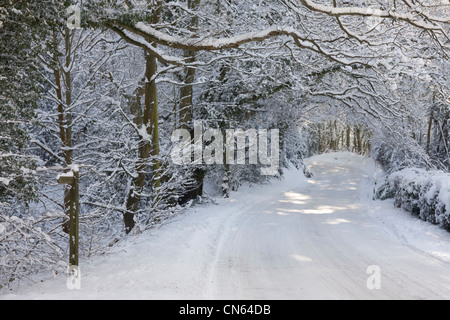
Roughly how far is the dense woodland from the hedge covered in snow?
1.59 meters

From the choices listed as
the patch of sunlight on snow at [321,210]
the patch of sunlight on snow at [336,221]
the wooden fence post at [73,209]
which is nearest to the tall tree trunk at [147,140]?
the wooden fence post at [73,209]

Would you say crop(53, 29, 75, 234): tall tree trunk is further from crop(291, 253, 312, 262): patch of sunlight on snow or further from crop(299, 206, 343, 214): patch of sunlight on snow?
crop(299, 206, 343, 214): patch of sunlight on snow

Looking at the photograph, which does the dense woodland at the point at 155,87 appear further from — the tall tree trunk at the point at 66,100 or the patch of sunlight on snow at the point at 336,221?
the patch of sunlight on snow at the point at 336,221

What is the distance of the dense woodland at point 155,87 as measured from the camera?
5.48 metres

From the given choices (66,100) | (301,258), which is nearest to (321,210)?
(301,258)

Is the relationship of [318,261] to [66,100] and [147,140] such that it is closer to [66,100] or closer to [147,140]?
[147,140]

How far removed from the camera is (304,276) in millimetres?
6066

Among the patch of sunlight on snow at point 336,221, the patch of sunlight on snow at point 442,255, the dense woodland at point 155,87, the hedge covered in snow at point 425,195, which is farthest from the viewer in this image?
the patch of sunlight on snow at point 336,221

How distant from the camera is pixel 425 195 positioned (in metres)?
10.1

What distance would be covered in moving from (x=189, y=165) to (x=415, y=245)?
6041 millimetres

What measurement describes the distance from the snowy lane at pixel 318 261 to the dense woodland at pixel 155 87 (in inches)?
93.7

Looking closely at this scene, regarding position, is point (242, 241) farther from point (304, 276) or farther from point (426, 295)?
point (426, 295)

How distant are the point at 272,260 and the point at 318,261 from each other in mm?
867
